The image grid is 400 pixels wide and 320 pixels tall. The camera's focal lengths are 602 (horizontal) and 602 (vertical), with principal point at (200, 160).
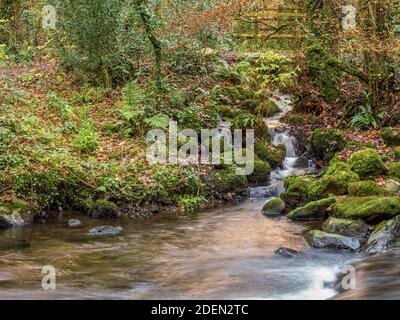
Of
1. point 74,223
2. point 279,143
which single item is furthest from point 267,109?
point 74,223

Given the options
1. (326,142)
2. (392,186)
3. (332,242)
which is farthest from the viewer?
(326,142)

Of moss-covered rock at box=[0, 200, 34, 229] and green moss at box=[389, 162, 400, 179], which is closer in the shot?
moss-covered rock at box=[0, 200, 34, 229]

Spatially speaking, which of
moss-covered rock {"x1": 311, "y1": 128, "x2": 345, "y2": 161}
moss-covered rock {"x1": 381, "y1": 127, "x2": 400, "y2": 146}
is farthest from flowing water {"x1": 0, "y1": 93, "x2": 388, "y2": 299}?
moss-covered rock {"x1": 381, "y1": 127, "x2": 400, "y2": 146}

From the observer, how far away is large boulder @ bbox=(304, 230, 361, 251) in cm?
998

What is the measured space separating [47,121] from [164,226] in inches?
209

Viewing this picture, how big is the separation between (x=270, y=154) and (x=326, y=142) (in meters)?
1.53

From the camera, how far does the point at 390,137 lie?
1497cm

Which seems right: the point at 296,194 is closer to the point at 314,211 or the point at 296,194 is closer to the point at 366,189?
the point at 314,211

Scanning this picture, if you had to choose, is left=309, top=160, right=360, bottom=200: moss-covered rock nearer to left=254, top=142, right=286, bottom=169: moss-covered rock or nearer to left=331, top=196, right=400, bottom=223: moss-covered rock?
left=331, top=196, right=400, bottom=223: moss-covered rock

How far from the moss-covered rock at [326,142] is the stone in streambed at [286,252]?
6.09 m

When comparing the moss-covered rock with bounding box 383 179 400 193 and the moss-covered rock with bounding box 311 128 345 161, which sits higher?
the moss-covered rock with bounding box 311 128 345 161

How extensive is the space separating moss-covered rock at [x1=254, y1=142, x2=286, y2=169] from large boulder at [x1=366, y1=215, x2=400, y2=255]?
5691 mm
